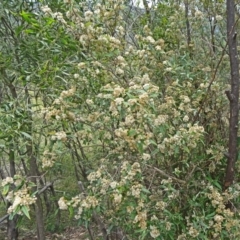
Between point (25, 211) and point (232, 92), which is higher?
point (232, 92)

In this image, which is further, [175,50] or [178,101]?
[175,50]

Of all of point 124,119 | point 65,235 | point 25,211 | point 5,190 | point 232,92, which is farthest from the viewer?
point 65,235

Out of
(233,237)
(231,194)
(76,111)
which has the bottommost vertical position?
(233,237)

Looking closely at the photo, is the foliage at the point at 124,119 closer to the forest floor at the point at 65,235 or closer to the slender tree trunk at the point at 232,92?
the slender tree trunk at the point at 232,92

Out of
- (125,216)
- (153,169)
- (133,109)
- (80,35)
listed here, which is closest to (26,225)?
(125,216)

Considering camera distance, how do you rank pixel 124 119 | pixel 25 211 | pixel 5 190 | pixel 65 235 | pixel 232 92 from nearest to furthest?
pixel 25 211
pixel 5 190
pixel 124 119
pixel 232 92
pixel 65 235

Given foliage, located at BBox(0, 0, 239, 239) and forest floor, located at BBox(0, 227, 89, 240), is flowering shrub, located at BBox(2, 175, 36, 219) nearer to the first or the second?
foliage, located at BBox(0, 0, 239, 239)

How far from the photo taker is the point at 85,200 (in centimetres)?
183

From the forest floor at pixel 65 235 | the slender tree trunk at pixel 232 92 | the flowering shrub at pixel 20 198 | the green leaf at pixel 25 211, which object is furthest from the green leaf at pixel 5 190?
the forest floor at pixel 65 235

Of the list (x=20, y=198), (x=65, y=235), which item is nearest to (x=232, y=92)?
(x=20, y=198)

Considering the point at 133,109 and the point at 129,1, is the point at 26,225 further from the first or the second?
the point at 133,109

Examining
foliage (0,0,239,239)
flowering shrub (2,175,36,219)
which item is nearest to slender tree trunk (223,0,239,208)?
foliage (0,0,239,239)

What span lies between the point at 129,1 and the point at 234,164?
1.48m

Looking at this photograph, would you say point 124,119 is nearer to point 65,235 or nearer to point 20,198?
point 20,198
